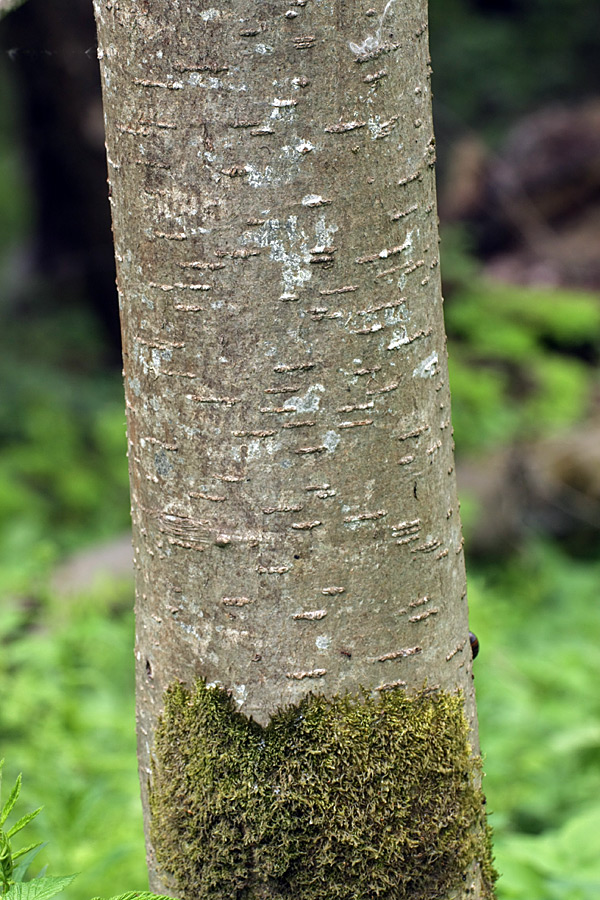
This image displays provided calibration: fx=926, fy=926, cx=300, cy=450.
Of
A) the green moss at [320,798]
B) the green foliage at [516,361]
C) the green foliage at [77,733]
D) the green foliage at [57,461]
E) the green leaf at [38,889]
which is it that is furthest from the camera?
the green foliage at [516,361]

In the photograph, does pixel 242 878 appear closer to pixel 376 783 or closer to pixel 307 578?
pixel 376 783

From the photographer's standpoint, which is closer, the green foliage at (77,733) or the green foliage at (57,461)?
A: the green foliage at (77,733)

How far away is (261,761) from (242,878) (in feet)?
0.61

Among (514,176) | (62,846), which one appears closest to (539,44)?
(514,176)

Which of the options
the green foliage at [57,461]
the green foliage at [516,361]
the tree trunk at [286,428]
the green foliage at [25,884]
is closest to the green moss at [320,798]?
the tree trunk at [286,428]

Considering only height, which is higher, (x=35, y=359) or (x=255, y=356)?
(x=255, y=356)

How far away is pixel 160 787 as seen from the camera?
1.50 meters

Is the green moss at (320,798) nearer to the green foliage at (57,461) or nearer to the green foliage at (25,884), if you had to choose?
the green foliage at (25,884)

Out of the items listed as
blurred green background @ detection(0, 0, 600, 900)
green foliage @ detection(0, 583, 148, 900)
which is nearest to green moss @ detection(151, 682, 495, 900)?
blurred green background @ detection(0, 0, 600, 900)

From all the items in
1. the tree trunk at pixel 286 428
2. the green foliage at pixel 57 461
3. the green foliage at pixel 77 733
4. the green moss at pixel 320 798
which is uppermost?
the tree trunk at pixel 286 428

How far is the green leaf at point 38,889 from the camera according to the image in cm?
120

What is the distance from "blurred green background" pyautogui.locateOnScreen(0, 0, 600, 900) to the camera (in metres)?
3.04

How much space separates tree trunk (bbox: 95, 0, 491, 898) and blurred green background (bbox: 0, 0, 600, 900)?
0.69 m

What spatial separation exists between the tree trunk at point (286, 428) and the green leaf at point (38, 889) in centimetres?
27
